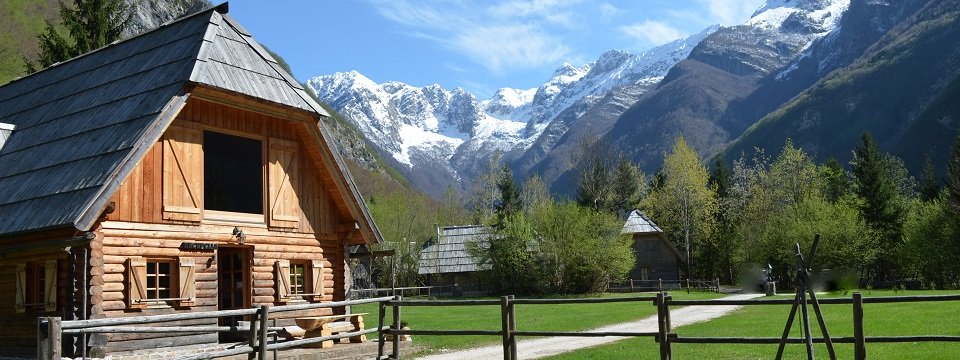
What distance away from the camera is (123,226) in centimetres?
1783

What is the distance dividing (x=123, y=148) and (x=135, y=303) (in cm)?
337

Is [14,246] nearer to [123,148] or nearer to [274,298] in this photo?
[123,148]

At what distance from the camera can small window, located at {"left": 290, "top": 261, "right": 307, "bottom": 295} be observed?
72.3 ft

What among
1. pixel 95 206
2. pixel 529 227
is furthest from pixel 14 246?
pixel 529 227

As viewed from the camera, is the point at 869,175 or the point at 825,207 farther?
the point at 869,175

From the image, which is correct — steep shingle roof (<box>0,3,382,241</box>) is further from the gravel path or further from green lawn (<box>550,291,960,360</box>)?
green lawn (<box>550,291,960,360</box>)

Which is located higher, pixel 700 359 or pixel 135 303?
pixel 135 303

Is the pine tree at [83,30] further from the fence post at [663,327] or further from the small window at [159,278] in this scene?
the fence post at [663,327]

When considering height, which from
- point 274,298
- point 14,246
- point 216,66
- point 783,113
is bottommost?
point 274,298

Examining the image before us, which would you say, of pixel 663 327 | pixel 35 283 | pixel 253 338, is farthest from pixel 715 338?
pixel 35 283

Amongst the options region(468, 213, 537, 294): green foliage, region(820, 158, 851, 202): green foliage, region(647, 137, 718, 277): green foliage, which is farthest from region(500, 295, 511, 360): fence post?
region(820, 158, 851, 202): green foliage

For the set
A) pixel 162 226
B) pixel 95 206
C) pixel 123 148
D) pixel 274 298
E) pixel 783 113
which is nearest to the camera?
pixel 95 206

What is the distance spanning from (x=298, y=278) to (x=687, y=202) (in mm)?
52592

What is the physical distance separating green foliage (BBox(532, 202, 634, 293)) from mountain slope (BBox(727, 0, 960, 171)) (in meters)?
107
